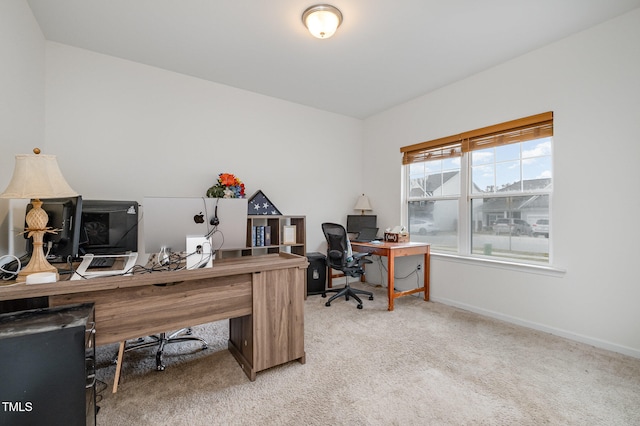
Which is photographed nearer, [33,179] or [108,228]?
[33,179]

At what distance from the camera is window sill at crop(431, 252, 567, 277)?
271 cm

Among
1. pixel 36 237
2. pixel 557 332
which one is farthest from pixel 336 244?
pixel 36 237

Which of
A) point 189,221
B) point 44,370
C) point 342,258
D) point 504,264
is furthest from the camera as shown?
point 342,258

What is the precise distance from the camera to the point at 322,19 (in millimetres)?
2262

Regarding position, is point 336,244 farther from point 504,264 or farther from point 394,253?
point 504,264

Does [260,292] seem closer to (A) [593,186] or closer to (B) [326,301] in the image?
(B) [326,301]

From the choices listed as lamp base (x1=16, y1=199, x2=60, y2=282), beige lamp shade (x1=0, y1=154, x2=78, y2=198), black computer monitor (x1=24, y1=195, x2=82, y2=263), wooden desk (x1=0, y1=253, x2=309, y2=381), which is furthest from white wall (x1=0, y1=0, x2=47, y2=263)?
wooden desk (x1=0, y1=253, x2=309, y2=381)

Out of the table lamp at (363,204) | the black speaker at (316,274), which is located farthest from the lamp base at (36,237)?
the table lamp at (363,204)

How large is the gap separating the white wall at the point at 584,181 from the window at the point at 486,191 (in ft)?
0.50

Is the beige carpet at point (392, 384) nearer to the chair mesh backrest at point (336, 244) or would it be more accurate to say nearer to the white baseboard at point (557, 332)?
the white baseboard at point (557, 332)

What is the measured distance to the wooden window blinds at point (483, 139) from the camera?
2820 mm

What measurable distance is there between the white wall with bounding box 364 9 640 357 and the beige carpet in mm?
288

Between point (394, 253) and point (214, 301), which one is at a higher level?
point (394, 253)

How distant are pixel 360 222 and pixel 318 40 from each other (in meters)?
2.68
